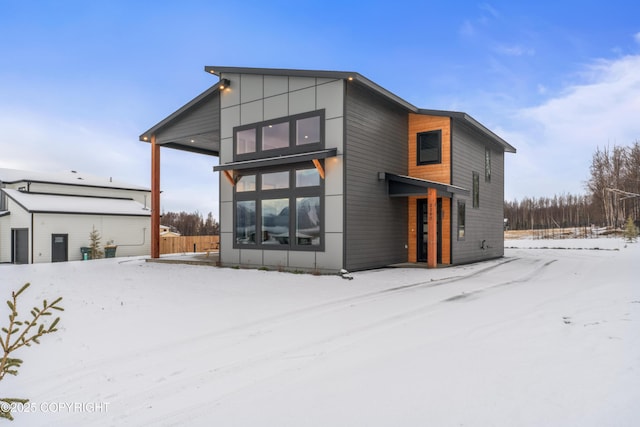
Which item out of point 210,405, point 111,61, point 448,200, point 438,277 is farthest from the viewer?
point 111,61

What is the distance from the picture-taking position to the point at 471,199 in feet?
47.6

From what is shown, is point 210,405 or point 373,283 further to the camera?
point 373,283

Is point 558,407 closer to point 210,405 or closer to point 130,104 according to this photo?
point 210,405

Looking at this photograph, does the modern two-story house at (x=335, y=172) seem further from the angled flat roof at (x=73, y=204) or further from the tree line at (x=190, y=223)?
the tree line at (x=190, y=223)

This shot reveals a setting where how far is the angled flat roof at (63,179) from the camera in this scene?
22.1m

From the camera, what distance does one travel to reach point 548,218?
50875 mm

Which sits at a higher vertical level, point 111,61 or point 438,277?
point 111,61

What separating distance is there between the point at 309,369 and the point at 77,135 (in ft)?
→ 115

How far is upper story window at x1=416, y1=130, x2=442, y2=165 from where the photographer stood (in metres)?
13.3

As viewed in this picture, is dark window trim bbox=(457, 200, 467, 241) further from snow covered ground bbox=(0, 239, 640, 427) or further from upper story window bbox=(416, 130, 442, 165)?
snow covered ground bbox=(0, 239, 640, 427)

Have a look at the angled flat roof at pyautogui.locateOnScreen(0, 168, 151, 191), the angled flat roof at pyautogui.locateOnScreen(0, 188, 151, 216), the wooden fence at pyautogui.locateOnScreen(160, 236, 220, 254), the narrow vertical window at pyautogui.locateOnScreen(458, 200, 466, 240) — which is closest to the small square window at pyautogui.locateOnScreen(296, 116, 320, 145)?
the narrow vertical window at pyautogui.locateOnScreen(458, 200, 466, 240)

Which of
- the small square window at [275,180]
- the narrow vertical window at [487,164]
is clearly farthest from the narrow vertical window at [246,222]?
the narrow vertical window at [487,164]

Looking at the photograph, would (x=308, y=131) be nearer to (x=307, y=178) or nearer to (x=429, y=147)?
(x=307, y=178)

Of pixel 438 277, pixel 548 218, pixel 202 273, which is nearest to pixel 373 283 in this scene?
pixel 438 277
